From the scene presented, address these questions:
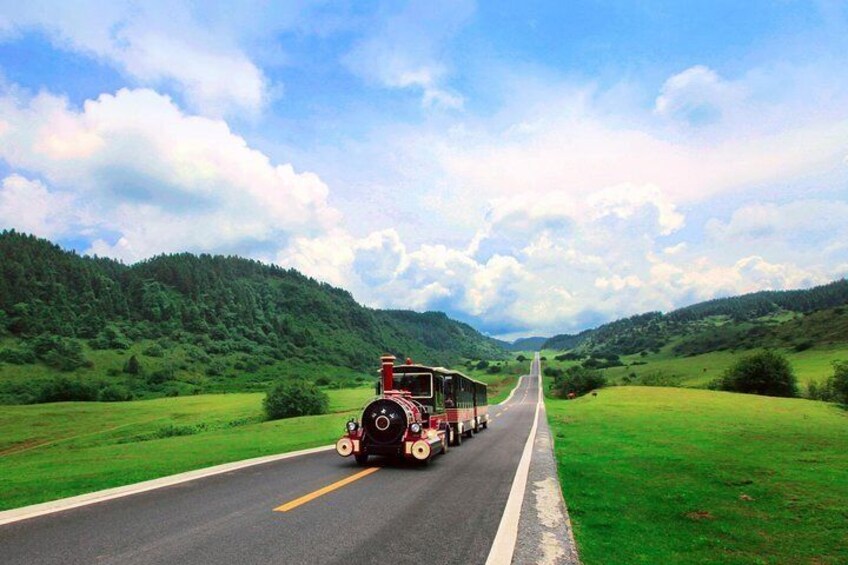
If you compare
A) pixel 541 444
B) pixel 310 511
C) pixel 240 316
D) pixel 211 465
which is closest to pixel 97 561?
pixel 310 511

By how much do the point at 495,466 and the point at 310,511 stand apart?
9004mm

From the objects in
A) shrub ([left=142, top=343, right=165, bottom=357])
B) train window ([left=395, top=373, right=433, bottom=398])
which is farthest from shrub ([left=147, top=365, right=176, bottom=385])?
train window ([left=395, top=373, right=433, bottom=398])

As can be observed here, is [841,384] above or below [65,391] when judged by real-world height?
below

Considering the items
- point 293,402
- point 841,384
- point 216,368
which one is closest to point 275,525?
point 293,402

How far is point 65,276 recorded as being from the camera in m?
154

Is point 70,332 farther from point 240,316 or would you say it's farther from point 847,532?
point 847,532

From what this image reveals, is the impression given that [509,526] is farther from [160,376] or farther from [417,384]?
[160,376]

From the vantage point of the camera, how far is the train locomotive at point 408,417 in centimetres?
1680

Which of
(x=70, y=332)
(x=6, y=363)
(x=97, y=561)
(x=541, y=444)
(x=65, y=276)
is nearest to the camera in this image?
(x=97, y=561)

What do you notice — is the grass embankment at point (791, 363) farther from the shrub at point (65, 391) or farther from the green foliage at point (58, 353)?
the green foliage at point (58, 353)

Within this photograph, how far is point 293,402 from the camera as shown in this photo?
2341 inches

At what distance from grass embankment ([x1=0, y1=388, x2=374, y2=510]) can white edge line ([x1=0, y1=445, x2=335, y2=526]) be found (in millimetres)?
735

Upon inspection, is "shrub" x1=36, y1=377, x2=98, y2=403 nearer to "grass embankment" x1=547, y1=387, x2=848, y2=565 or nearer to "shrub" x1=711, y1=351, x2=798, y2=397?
"grass embankment" x1=547, y1=387, x2=848, y2=565

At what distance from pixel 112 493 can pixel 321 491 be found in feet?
16.4
